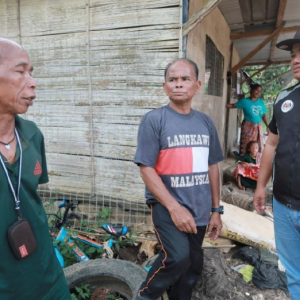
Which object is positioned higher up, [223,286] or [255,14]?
[255,14]

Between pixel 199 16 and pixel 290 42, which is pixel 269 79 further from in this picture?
pixel 290 42

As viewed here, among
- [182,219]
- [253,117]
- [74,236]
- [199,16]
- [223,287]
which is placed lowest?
[223,287]

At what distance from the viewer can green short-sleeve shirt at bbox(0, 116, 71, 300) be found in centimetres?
120

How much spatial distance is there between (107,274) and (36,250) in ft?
4.46

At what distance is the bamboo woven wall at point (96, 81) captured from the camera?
3.16m

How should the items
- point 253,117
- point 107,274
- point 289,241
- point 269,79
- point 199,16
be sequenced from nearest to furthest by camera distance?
point 289,241
point 107,274
point 199,16
point 253,117
point 269,79

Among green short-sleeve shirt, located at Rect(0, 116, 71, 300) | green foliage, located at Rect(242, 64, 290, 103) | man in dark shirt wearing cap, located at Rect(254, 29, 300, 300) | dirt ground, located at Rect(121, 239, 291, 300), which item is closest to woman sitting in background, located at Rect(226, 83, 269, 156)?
dirt ground, located at Rect(121, 239, 291, 300)

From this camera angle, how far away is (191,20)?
2.87 m

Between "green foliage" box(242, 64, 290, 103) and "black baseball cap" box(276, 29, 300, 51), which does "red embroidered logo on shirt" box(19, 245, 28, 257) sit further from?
"green foliage" box(242, 64, 290, 103)

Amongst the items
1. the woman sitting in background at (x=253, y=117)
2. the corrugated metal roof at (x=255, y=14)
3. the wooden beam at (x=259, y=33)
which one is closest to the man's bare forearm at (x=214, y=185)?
the corrugated metal roof at (x=255, y=14)

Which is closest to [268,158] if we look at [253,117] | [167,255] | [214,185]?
[214,185]

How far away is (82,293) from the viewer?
232cm

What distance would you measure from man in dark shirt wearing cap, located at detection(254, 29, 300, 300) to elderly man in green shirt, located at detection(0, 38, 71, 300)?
1.58 m

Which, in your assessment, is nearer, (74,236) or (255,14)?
(74,236)
